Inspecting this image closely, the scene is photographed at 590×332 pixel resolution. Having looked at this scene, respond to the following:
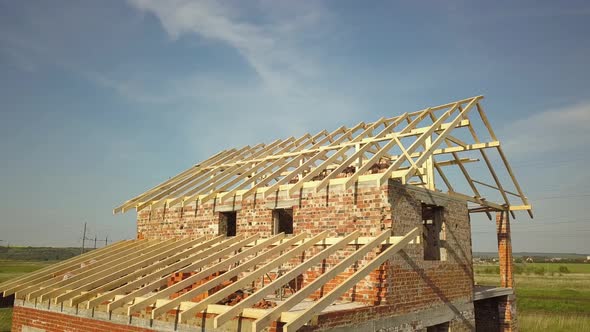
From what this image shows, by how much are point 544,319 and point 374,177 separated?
16.2 metres

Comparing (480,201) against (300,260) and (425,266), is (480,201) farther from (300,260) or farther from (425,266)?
(300,260)

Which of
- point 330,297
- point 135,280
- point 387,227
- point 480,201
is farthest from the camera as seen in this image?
point 480,201

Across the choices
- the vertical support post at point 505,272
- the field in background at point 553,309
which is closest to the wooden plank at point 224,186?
the vertical support post at point 505,272

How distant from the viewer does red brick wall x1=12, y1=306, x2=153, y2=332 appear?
8133 mm

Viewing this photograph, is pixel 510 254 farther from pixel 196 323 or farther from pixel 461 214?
pixel 196 323

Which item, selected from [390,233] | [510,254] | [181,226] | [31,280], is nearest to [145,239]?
[181,226]

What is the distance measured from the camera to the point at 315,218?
32.0ft

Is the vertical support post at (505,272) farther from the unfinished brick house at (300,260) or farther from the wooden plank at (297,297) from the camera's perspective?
the wooden plank at (297,297)

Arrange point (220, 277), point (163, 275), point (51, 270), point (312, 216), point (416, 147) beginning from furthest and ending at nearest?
point (51, 270) → point (312, 216) → point (416, 147) → point (163, 275) → point (220, 277)

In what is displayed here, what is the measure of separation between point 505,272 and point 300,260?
8.45 m

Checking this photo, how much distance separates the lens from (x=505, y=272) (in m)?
14.1

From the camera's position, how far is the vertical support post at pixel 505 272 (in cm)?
1332

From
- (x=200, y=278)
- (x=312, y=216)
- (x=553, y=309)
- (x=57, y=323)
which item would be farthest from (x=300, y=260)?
(x=553, y=309)

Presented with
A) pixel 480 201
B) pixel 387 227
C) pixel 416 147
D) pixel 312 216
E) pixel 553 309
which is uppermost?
pixel 416 147
